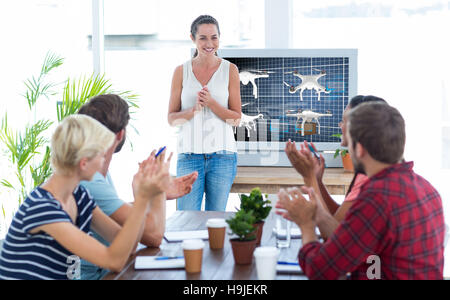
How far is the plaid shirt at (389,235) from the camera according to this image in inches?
56.4

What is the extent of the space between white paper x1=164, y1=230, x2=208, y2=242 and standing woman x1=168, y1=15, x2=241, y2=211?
104cm

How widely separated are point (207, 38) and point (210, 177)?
0.83 metres

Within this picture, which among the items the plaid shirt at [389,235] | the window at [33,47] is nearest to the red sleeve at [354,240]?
the plaid shirt at [389,235]

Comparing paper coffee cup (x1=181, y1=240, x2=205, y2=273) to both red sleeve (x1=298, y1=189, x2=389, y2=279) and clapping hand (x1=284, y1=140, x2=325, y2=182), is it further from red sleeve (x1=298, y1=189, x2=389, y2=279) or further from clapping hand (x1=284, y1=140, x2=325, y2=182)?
clapping hand (x1=284, y1=140, x2=325, y2=182)

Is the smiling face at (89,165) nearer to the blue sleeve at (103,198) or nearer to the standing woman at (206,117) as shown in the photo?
the blue sleeve at (103,198)

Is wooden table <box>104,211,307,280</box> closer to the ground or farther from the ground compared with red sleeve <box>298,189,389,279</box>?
closer to the ground

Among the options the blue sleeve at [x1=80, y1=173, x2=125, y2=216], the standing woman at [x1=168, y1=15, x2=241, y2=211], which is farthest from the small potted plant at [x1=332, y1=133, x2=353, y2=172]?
the blue sleeve at [x1=80, y1=173, x2=125, y2=216]

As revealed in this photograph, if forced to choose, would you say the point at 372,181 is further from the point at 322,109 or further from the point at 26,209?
the point at 322,109

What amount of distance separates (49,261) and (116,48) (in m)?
3.36

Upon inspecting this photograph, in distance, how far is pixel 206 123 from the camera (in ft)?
10.9

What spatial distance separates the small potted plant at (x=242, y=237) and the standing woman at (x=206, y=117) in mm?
1496

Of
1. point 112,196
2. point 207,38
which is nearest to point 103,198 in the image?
point 112,196

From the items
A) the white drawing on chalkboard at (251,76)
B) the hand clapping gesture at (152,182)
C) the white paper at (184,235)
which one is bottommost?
the white paper at (184,235)

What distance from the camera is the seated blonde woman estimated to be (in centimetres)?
157
